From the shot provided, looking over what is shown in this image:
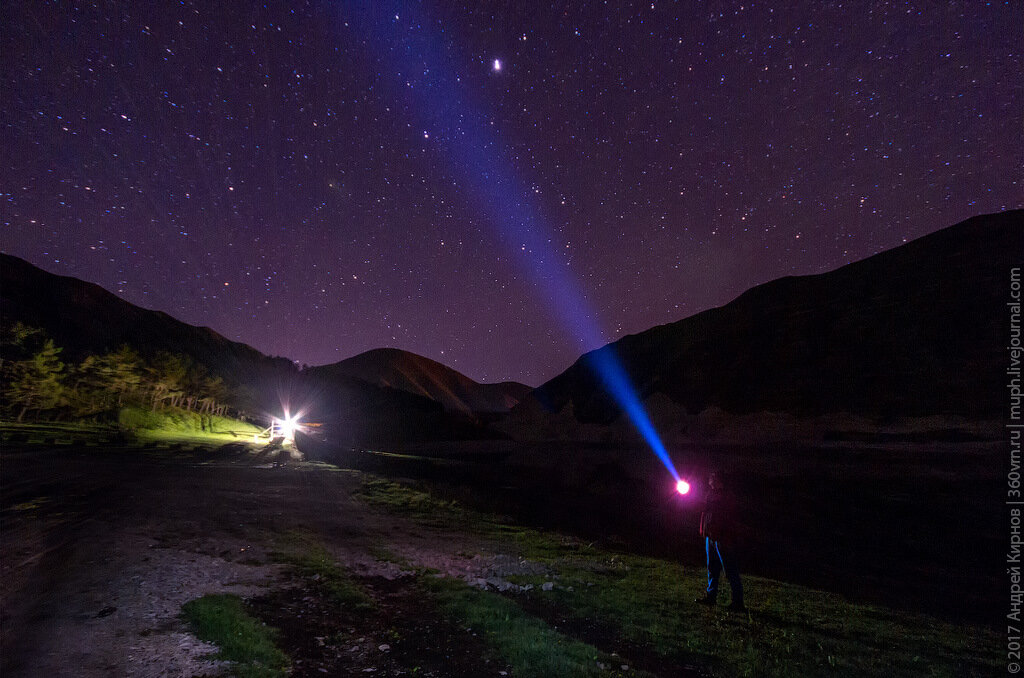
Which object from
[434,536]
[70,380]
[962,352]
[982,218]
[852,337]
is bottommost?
[434,536]

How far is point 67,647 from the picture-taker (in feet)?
19.6

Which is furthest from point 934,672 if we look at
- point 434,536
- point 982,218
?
point 982,218

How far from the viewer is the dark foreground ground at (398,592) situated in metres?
6.46

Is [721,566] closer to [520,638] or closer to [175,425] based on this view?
A: [520,638]

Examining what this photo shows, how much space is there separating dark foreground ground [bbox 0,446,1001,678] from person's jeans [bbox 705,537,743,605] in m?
0.49

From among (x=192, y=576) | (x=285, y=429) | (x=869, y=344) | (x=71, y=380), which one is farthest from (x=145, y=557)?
(x=869, y=344)

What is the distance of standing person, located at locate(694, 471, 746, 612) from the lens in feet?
30.7

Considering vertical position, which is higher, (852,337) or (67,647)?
(852,337)

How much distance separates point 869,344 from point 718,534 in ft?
536

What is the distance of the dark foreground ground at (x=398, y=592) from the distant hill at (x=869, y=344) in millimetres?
121610

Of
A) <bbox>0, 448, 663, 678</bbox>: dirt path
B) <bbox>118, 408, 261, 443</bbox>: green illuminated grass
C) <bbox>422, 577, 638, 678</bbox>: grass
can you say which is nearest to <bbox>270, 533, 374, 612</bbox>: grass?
<bbox>0, 448, 663, 678</bbox>: dirt path

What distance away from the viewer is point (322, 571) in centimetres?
1033

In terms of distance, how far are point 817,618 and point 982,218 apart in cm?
22288

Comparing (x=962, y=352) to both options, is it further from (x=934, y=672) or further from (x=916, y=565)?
(x=934, y=672)
